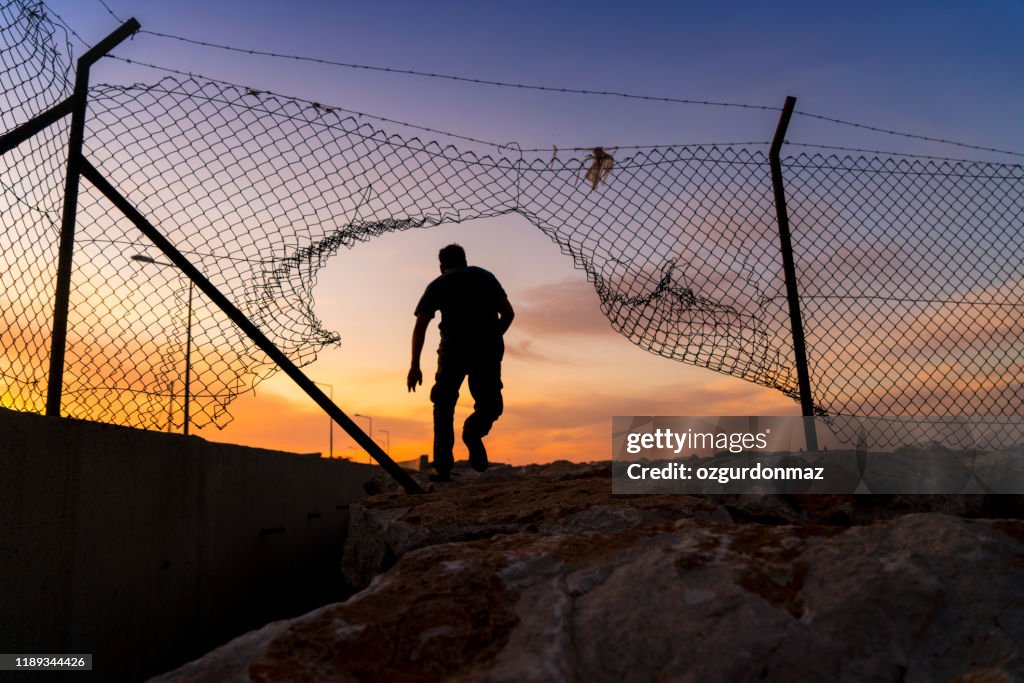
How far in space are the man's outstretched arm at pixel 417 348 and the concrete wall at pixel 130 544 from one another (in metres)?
0.99

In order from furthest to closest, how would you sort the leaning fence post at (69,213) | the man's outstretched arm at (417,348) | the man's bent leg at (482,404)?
1. the man's bent leg at (482,404)
2. the man's outstretched arm at (417,348)
3. the leaning fence post at (69,213)

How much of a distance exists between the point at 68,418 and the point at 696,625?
89.8 inches

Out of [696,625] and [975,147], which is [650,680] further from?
[975,147]

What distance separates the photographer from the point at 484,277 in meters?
5.43

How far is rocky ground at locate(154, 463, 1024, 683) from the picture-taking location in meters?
2.06

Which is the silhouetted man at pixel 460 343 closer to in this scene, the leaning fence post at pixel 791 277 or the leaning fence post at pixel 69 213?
the leaning fence post at pixel 791 277

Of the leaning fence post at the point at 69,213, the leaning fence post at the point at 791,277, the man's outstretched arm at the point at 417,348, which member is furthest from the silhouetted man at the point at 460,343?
the leaning fence post at the point at 69,213

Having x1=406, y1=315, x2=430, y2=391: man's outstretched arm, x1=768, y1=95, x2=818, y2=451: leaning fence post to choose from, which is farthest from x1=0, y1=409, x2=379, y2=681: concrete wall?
x1=768, y1=95, x2=818, y2=451: leaning fence post

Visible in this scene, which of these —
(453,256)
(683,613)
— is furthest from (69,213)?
(683,613)

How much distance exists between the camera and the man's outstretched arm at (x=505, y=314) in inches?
219

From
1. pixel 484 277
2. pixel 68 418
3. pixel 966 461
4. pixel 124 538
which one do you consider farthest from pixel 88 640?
pixel 966 461

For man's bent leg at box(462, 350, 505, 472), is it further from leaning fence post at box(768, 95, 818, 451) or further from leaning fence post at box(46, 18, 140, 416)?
leaning fence post at box(46, 18, 140, 416)

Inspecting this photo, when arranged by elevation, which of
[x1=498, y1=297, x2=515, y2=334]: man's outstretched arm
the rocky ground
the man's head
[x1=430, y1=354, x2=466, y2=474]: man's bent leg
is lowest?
the rocky ground

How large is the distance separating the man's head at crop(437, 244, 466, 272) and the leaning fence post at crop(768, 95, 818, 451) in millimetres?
1976
